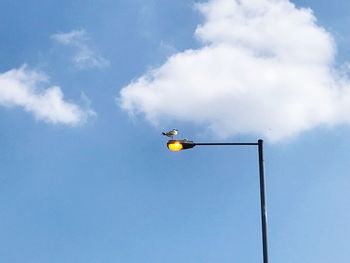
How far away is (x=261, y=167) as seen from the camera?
22281 mm

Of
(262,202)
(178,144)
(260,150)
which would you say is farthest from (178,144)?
(262,202)

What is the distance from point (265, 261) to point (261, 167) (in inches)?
102

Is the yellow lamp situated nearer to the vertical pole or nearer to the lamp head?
A: the lamp head

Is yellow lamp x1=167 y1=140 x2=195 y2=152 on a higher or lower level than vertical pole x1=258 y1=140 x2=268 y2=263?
higher

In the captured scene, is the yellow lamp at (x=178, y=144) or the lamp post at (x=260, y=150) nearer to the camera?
the lamp post at (x=260, y=150)

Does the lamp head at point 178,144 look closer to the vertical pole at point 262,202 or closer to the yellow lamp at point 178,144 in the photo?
the yellow lamp at point 178,144

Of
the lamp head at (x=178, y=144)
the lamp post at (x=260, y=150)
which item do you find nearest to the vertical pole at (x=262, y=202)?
the lamp post at (x=260, y=150)

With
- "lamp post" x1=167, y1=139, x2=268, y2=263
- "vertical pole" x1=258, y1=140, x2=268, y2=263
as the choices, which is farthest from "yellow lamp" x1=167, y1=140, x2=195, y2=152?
"vertical pole" x1=258, y1=140, x2=268, y2=263

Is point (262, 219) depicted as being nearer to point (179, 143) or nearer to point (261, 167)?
point (261, 167)

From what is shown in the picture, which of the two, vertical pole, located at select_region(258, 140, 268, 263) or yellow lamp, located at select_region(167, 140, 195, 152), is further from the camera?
yellow lamp, located at select_region(167, 140, 195, 152)

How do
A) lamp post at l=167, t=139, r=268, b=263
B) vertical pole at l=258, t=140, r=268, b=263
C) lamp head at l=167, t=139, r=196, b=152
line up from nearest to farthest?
vertical pole at l=258, t=140, r=268, b=263 < lamp post at l=167, t=139, r=268, b=263 < lamp head at l=167, t=139, r=196, b=152

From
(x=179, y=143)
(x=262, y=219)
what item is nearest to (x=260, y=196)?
(x=262, y=219)

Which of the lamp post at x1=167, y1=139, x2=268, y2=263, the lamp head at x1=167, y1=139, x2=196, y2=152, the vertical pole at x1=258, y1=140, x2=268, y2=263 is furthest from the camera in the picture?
the lamp head at x1=167, y1=139, x2=196, y2=152

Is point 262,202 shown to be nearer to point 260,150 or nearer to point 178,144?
point 260,150
